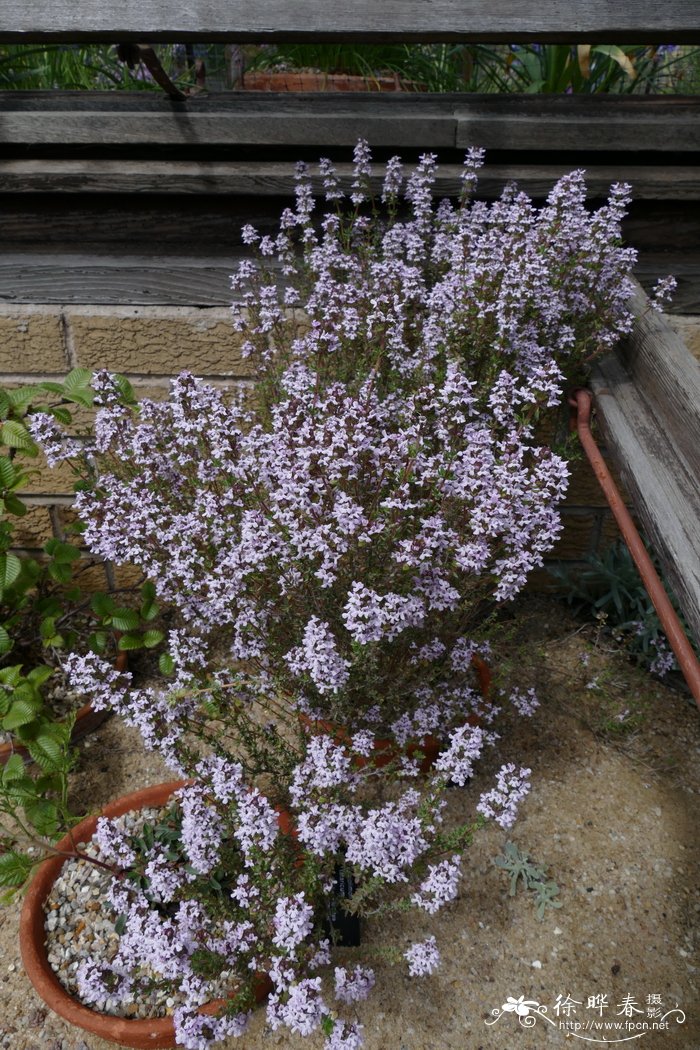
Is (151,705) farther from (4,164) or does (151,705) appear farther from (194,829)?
(4,164)

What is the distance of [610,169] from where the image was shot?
2.67 metres

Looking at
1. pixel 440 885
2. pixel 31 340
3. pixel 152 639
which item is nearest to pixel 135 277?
pixel 31 340

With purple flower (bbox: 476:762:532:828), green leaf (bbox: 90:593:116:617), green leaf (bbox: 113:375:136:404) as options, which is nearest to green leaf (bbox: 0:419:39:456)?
green leaf (bbox: 113:375:136:404)

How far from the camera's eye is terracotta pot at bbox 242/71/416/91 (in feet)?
11.1

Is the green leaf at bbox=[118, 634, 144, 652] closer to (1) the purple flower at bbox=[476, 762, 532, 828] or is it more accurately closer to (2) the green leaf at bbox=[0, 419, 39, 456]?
(2) the green leaf at bbox=[0, 419, 39, 456]

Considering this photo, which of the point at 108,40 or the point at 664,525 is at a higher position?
the point at 108,40

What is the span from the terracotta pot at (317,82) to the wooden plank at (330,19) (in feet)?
3.95

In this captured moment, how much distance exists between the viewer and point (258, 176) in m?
2.66

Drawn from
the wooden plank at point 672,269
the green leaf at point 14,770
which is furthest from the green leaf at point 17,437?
the wooden plank at point 672,269

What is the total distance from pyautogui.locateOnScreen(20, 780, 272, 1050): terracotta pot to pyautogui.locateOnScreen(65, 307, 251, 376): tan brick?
59.6 inches

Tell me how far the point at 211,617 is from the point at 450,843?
787mm

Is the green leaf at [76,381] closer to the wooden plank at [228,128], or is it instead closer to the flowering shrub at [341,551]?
the flowering shrub at [341,551]

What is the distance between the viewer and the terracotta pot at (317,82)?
133 inches

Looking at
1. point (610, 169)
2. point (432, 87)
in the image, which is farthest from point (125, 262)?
point (610, 169)
